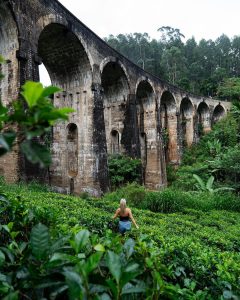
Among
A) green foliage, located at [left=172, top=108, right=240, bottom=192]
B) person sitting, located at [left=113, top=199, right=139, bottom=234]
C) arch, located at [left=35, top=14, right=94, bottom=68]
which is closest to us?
person sitting, located at [left=113, top=199, right=139, bottom=234]

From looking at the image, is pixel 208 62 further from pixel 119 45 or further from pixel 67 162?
pixel 67 162

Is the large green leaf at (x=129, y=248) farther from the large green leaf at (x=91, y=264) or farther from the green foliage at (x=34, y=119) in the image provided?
the green foliage at (x=34, y=119)

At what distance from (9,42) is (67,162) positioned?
609 cm

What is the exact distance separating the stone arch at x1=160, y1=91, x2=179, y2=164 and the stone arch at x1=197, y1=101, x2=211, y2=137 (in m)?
6.87

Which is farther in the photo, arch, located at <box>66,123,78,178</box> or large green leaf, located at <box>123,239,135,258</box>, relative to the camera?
arch, located at <box>66,123,78,178</box>

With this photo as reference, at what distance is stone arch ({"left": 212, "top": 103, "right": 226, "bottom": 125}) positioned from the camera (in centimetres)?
3466

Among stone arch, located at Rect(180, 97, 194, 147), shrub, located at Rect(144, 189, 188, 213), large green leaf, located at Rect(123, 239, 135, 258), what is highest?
stone arch, located at Rect(180, 97, 194, 147)

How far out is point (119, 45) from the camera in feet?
177

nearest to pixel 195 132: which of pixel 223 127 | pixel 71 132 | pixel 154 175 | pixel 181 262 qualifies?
pixel 223 127

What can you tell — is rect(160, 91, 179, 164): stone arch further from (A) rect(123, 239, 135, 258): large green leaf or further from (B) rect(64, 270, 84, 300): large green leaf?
(B) rect(64, 270, 84, 300): large green leaf

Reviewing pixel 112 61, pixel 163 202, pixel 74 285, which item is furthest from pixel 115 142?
pixel 74 285

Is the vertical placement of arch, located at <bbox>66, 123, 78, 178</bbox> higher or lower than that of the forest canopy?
lower

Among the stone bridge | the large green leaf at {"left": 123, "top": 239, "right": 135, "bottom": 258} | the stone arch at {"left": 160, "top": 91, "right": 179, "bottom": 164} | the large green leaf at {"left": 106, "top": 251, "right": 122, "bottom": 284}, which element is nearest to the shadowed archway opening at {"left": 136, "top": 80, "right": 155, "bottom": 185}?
the stone bridge

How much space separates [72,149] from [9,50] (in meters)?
5.79
